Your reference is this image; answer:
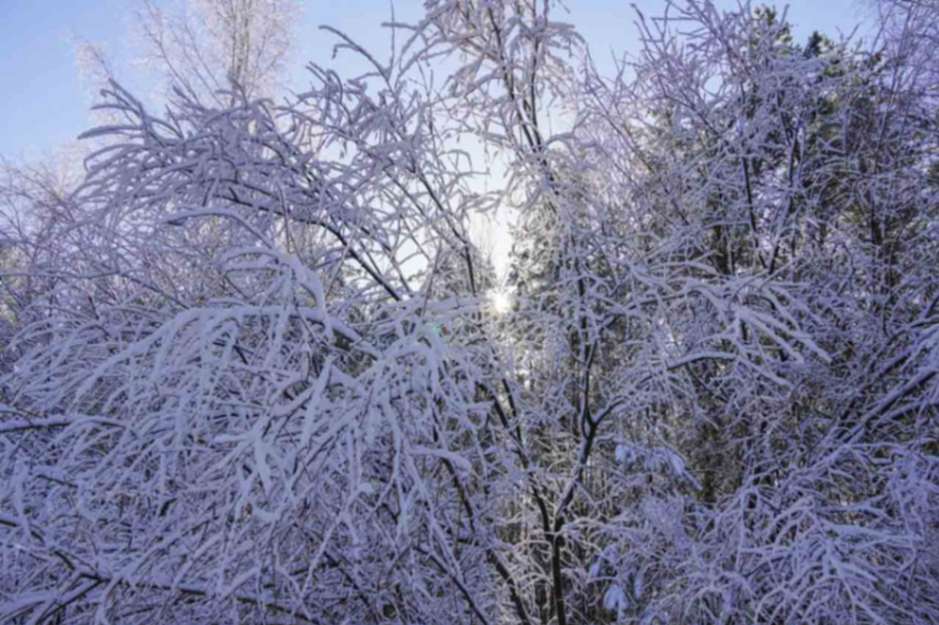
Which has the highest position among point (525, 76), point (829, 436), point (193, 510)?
point (525, 76)

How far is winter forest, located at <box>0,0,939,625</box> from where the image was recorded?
2.03 meters

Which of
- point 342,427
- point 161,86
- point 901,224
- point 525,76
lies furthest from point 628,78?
point 161,86

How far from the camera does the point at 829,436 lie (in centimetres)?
351

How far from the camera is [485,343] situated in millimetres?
3051

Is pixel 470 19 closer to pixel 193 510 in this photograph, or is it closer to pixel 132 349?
pixel 132 349

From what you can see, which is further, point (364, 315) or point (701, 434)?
point (701, 434)

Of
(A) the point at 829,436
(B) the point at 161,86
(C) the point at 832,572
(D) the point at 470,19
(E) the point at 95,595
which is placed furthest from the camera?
(B) the point at 161,86

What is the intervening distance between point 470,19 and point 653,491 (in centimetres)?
303

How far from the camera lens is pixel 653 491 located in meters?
4.12

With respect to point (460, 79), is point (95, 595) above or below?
below

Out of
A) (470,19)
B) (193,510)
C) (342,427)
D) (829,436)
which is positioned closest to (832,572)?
(829,436)

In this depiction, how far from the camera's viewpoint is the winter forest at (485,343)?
2025 millimetres

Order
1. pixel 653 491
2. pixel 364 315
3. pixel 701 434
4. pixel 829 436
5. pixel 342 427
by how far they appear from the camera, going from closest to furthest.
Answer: pixel 342 427
pixel 364 315
pixel 829 436
pixel 653 491
pixel 701 434

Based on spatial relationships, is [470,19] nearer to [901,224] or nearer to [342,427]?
[342,427]
